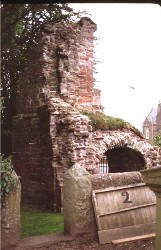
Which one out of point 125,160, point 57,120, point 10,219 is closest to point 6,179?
point 10,219

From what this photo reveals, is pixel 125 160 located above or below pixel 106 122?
below

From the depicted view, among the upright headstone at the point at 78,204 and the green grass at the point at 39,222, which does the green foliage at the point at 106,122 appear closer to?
the green grass at the point at 39,222

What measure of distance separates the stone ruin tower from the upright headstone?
286 cm

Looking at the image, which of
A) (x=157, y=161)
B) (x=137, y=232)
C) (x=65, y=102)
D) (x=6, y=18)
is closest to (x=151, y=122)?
(x=157, y=161)

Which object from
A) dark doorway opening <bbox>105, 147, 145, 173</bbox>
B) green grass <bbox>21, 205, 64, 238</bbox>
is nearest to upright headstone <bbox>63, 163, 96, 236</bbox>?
green grass <bbox>21, 205, 64, 238</bbox>

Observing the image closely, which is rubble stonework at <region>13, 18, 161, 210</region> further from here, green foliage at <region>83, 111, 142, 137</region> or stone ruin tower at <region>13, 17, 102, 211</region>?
Result: green foliage at <region>83, 111, 142, 137</region>

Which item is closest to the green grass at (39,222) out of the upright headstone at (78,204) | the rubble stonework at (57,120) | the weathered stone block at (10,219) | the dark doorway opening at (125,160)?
the rubble stonework at (57,120)

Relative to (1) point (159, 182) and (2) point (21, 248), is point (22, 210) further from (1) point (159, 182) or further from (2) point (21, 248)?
(1) point (159, 182)

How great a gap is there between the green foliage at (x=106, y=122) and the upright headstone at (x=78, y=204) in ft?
14.6

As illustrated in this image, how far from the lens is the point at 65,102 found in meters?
10.1

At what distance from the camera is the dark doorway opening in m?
11.6

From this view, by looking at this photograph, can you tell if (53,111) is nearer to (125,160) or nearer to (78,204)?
(78,204)

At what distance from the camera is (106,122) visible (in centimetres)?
1062

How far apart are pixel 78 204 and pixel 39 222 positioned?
2.19 metres
